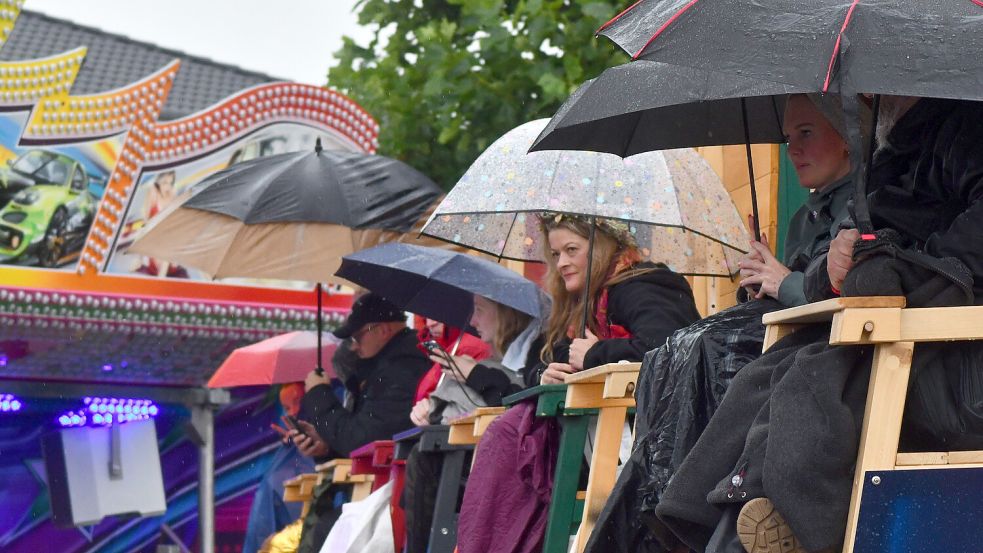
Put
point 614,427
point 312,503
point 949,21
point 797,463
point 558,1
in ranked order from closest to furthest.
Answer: point 797,463 → point 949,21 → point 614,427 → point 312,503 → point 558,1

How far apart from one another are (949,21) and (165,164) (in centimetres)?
1059

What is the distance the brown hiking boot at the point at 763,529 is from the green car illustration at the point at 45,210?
10.3 meters

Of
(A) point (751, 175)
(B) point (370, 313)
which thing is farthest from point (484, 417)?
(B) point (370, 313)

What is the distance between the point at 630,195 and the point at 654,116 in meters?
0.42

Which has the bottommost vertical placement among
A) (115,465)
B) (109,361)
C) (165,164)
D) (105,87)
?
(115,465)

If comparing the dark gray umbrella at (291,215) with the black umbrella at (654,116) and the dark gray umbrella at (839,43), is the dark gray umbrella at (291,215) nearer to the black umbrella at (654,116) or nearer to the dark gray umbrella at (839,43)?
the black umbrella at (654,116)

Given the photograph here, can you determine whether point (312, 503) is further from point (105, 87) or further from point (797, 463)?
point (105, 87)

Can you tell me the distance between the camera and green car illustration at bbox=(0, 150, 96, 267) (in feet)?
40.2

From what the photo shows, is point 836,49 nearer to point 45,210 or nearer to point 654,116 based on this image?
point 654,116

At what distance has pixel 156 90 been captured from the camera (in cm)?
1278

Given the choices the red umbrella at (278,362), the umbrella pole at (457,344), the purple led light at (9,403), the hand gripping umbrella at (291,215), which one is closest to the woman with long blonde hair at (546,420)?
the umbrella pole at (457,344)

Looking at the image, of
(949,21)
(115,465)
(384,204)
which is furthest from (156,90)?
(949,21)

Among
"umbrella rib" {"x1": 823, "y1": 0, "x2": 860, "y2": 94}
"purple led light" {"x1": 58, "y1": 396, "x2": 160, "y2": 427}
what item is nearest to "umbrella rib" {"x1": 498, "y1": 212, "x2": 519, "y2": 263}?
"umbrella rib" {"x1": 823, "y1": 0, "x2": 860, "y2": 94}

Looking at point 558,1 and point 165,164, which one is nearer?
point 558,1
